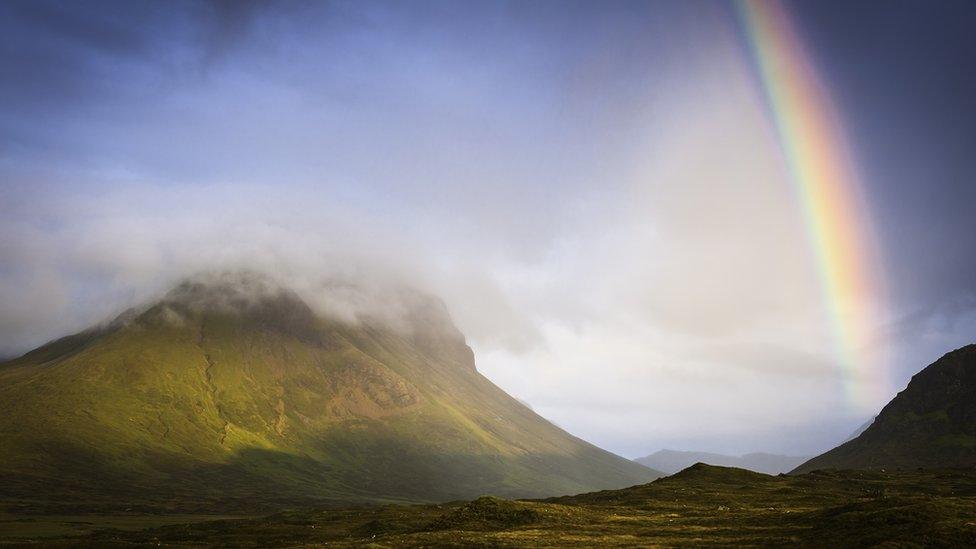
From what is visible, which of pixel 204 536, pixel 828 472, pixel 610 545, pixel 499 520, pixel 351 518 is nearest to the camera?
pixel 610 545

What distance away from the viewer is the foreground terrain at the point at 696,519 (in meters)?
61.2

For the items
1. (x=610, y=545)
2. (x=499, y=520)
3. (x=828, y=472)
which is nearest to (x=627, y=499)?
(x=499, y=520)

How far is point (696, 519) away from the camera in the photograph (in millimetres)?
84875

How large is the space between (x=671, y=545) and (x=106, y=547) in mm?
81467

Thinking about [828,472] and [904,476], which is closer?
[904,476]

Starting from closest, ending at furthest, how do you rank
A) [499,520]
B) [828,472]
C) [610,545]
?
[610,545] → [499,520] → [828,472]

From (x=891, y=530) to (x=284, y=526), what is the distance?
10142 cm

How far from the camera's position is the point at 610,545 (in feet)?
220

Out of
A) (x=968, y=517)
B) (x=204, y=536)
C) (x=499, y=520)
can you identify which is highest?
(x=968, y=517)

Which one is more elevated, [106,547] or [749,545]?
[749,545]

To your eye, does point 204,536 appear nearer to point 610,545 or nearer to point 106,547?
point 106,547

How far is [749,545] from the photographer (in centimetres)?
6231

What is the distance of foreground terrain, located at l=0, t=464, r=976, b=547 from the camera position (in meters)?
61.2

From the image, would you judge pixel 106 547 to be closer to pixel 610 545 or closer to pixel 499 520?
pixel 499 520
